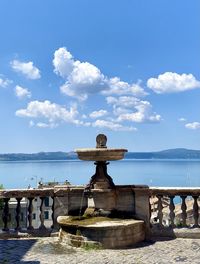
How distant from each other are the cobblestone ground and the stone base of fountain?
0.59ft

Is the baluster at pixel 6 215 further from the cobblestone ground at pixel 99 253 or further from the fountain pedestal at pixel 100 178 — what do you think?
the fountain pedestal at pixel 100 178

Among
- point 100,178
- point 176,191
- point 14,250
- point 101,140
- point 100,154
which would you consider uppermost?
point 101,140

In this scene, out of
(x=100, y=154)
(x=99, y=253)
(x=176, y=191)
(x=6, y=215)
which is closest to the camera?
(x=99, y=253)

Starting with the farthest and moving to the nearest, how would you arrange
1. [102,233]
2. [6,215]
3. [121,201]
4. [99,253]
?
[121,201], [6,215], [102,233], [99,253]

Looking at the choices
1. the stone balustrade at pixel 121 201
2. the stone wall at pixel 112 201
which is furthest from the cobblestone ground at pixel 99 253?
the stone wall at pixel 112 201

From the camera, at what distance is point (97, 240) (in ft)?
28.9

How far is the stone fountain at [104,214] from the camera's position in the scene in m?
8.84

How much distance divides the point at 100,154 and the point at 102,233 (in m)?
1.96

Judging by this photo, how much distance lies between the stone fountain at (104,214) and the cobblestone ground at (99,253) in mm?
246

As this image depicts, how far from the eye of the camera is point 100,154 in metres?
9.84

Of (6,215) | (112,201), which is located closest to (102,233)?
(112,201)

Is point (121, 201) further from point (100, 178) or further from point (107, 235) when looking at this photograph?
point (107, 235)

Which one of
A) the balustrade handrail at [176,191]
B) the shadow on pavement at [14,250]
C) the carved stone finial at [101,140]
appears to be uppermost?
the carved stone finial at [101,140]

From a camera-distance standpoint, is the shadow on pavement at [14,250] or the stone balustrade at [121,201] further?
the stone balustrade at [121,201]
